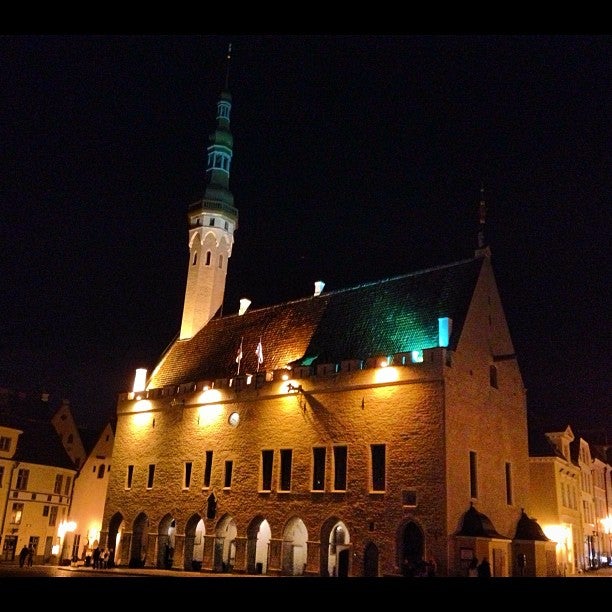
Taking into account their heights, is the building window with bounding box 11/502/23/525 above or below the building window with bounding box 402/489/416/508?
below

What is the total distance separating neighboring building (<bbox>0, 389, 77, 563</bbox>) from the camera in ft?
143

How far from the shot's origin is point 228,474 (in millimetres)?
34062

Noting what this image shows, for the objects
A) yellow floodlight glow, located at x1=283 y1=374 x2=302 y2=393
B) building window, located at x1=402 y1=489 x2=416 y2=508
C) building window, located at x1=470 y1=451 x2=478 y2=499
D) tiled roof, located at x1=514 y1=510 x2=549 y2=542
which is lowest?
tiled roof, located at x1=514 y1=510 x2=549 y2=542

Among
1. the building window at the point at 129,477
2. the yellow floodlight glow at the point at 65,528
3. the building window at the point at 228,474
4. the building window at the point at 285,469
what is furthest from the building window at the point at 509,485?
the yellow floodlight glow at the point at 65,528

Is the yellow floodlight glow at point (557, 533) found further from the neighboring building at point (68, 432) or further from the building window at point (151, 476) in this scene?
the neighboring building at point (68, 432)

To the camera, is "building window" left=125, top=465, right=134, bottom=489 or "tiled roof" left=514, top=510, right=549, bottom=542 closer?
"tiled roof" left=514, top=510, right=549, bottom=542

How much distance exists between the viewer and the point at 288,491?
1227 inches

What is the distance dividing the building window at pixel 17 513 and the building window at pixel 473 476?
1204 inches

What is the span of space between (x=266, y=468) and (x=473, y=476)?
32.0 ft

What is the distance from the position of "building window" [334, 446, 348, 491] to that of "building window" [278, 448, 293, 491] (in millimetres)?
2579

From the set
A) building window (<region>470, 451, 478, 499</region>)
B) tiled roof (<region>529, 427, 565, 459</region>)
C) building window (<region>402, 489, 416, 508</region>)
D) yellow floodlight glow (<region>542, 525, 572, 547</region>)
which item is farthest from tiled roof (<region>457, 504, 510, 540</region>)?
tiled roof (<region>529, 427, 565, 459</region>)

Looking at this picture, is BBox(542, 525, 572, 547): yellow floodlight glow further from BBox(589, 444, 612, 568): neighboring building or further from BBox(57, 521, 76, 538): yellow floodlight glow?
BBox(57, 521, 76, 538): yellow floodlight glow

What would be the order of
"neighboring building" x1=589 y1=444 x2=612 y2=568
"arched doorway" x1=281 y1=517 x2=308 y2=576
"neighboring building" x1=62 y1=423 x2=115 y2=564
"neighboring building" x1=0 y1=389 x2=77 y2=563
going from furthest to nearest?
1. "neighboring building" x1=589 y1=444 x2=612 y2=568
2. "neighboring building" x1=62 y1=423 x2=115 y2=564
3. "neighboring building" x1=0 y1=389 x2=77 y2=563
4. "arched doorway" x1=281 y1=517 x2=308 y2=576

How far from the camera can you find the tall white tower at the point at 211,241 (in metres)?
44.8
